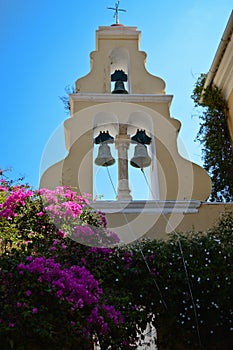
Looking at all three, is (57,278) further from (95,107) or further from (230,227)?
(95,107)

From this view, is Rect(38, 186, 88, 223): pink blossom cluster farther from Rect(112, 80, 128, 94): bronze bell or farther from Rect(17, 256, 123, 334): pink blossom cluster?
Rect(112, 80, 128, 94): bronze bell

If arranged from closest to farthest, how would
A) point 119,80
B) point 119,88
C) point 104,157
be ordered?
point 104,157
point 119,88
point 119,80

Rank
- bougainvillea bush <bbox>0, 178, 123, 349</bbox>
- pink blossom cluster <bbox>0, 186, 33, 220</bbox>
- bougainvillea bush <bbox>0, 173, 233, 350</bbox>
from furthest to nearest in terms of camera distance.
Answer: pink blossom cluster <bbox>0, 186, 33, 220</bbox>
bougainvillea bush <bbox>0, 173, 233, 350</bbox>
bougainvillea bush <bbox>0, 178, 123, 349</bbox>

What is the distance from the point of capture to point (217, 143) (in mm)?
7957

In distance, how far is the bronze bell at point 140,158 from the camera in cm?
670

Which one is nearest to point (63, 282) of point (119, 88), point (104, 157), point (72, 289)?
point (72, 289)

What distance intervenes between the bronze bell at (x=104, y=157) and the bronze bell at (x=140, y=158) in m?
0.35

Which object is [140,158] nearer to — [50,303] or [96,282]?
[96,282]

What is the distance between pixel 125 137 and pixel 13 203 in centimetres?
270

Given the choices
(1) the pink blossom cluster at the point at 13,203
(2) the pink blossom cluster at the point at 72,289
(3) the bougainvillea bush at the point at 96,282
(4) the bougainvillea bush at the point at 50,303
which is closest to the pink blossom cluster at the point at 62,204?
(3) the bougainvillea bush at the point at 96,282

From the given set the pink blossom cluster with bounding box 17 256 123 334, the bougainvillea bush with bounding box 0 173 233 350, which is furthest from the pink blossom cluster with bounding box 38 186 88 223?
the pink blossom cluster with bounding box 17 256 123 334

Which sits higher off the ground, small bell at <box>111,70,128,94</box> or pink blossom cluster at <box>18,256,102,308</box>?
small bell at <box>111,70,128,94</box>

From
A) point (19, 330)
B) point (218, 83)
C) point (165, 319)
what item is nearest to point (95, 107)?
point (218, 83)

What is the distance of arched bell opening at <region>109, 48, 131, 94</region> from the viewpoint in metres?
7.85
